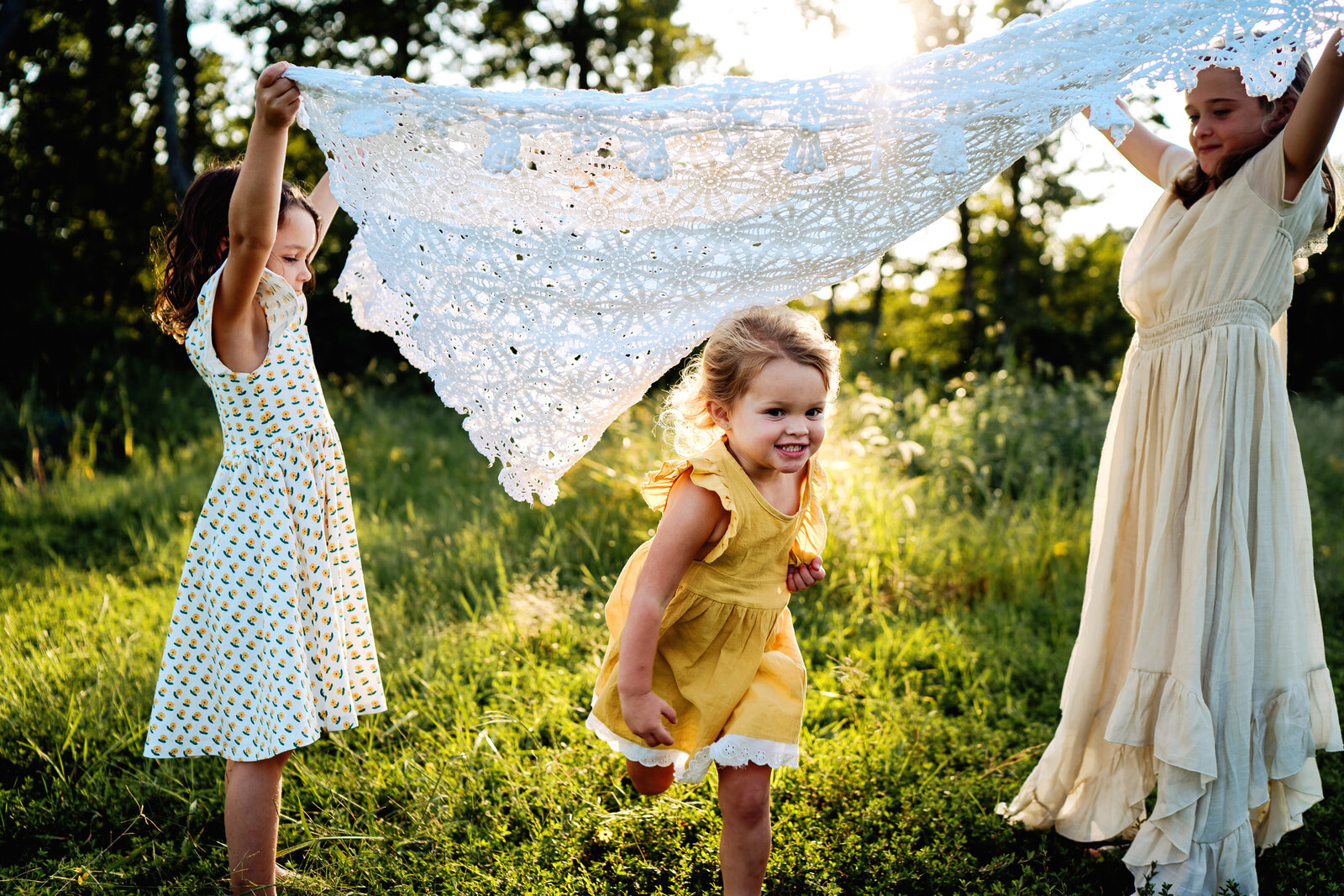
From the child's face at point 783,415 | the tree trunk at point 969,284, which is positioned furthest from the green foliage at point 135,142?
the child's face at point 783,415

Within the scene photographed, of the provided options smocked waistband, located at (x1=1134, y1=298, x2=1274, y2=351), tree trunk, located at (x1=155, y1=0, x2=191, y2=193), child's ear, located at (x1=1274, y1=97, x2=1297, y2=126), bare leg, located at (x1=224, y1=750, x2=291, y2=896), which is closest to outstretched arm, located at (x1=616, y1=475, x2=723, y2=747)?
bare leg, located at (x1=224, y1=750, x2=291, y2=896)

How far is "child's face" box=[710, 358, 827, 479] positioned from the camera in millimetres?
2043

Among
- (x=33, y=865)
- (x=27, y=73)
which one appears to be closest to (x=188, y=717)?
(x=33, y=865)

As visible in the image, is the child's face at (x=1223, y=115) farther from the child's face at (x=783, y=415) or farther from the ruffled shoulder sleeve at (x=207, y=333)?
the ruffled shoulder sleeve at (x=207, y=333)

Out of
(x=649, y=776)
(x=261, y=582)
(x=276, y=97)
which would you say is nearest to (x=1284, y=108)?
(x=649, y=776)

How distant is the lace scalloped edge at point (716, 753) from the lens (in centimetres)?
208

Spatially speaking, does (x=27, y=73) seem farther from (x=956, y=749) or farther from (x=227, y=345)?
(x=956, y=749)

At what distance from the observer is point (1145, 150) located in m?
2.78

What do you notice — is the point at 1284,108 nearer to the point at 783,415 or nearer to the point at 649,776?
the point at 783,415

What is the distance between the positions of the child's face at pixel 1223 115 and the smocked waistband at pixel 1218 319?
36cm

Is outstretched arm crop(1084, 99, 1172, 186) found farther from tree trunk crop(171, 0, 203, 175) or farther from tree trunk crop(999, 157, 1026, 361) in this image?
tree trunk crop(171, 0, 203, 175)

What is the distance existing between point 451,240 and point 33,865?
214 centimetres

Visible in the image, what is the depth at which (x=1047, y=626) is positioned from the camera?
14.3 ft

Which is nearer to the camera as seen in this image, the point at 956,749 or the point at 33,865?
the point at 33,865
